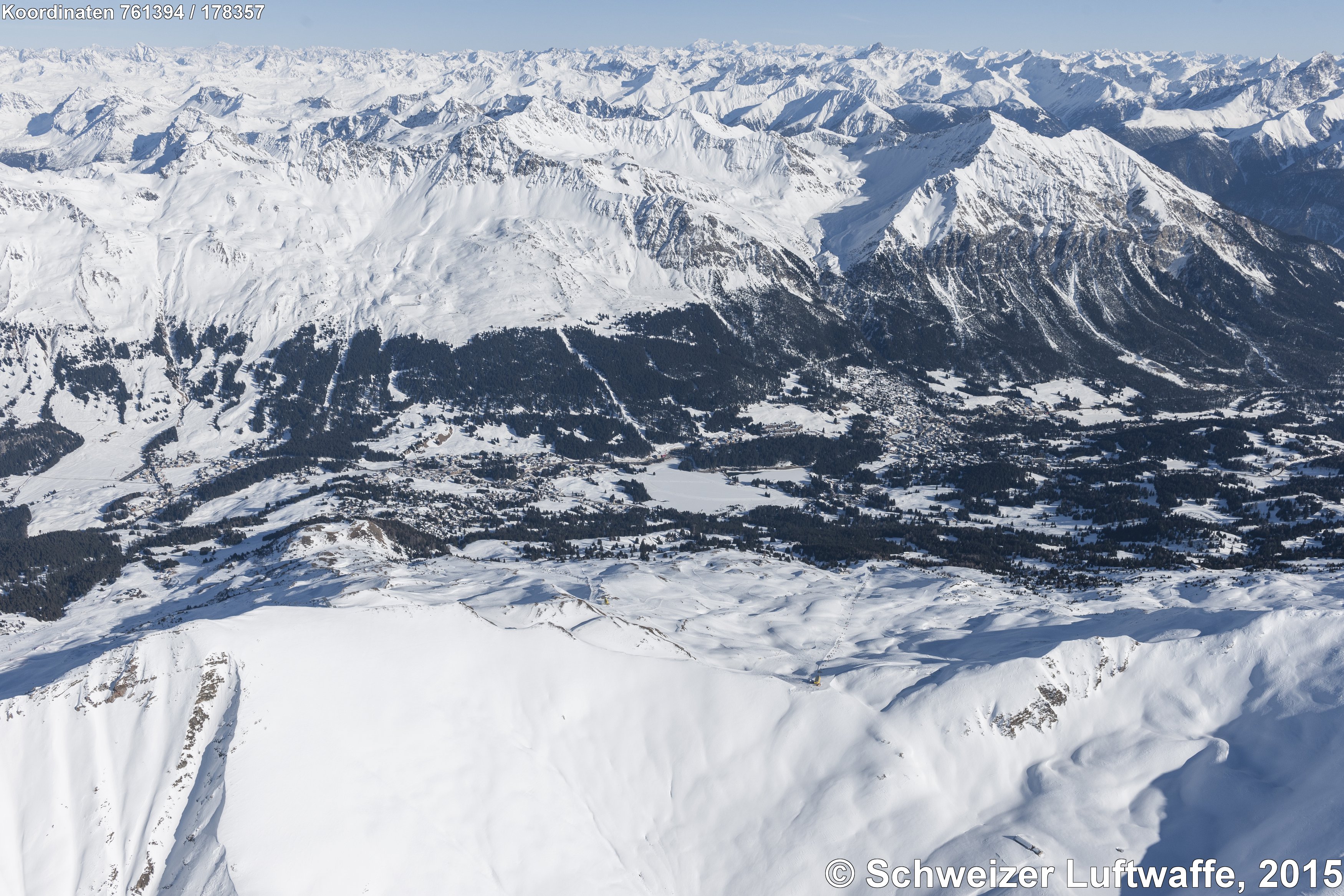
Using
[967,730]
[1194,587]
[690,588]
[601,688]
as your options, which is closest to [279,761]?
[601,688]

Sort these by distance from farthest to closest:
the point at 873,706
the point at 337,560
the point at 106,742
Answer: the point at 337,560, the point at 873,706, the point at 106,742

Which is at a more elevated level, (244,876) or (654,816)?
(244,876)

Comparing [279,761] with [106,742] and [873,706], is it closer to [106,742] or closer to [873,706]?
[106,742]

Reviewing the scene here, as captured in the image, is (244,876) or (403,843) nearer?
(244,876)

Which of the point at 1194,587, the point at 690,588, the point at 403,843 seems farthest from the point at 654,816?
the point at 1194,587

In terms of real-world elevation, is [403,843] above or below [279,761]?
below

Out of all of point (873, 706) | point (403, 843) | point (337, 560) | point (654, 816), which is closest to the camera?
point (403, 843)

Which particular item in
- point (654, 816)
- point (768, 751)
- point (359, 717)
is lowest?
point (654, 816)

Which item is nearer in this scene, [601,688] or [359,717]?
[359,717]

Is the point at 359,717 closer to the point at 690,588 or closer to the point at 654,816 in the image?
the point at 654,816
